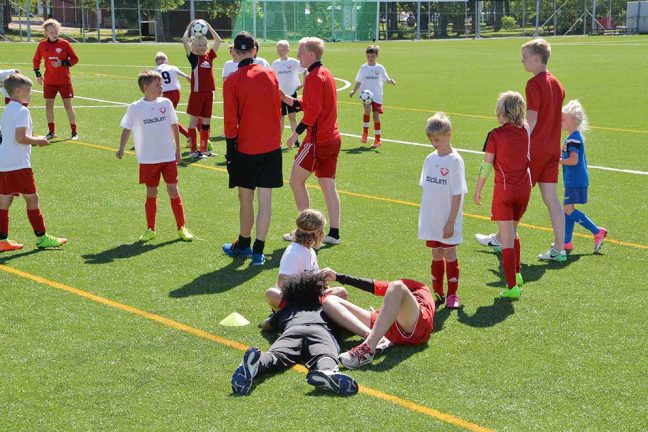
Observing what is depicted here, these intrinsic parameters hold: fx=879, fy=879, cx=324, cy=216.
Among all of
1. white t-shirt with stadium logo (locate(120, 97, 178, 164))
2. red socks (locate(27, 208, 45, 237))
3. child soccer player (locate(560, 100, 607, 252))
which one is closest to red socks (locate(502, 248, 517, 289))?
child soccer player (locate(560, 100, 607, 252))

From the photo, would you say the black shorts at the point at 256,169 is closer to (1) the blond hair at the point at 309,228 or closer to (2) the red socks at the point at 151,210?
(2) the red socks at the point at 151,210

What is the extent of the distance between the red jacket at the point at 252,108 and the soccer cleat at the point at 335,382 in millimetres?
3980

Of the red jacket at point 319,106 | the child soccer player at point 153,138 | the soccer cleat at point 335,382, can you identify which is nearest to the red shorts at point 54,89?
the child soccer player at point 153,138

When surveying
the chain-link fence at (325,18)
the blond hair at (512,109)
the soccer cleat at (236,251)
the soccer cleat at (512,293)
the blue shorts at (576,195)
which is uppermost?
the chain-link fence at (325,18)

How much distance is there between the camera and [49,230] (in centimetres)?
1101

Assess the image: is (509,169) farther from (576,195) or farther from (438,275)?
(576,195)

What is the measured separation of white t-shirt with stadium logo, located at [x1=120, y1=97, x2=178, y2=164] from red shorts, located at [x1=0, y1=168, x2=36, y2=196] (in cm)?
128

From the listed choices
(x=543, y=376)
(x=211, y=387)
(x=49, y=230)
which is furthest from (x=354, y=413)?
(x=49, y=230)

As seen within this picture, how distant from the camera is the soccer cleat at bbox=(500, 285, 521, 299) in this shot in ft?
27.5

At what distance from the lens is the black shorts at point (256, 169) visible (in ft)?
31.8

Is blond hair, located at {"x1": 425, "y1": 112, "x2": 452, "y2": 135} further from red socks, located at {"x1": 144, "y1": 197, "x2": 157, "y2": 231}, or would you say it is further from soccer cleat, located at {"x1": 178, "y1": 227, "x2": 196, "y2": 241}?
red socks, located at {"x1": 144, "y1": 197, "x2": 157, "y2": 231}

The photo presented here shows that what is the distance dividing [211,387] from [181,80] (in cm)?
2673

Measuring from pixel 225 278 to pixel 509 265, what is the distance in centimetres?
290

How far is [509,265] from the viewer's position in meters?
8.28
